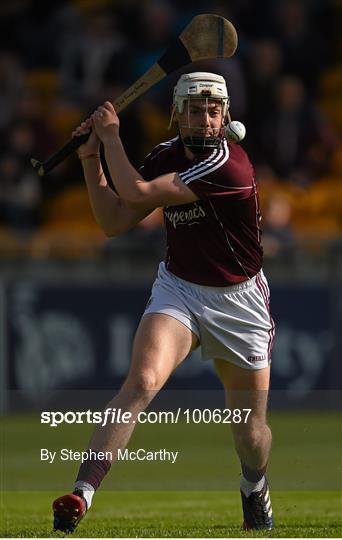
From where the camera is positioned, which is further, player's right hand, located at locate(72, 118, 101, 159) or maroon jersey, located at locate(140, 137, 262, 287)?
player's right hand, located at locate(72, 118, 101, 159)

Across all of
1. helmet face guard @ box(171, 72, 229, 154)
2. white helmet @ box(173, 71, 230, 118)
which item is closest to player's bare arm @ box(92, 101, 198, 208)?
helmet face guard @ box(171, 72, 229, 154)

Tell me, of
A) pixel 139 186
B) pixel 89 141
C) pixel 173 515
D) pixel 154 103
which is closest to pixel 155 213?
pixel 154 103

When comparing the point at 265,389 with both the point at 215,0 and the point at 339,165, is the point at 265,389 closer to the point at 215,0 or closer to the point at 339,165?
the point at 339,165

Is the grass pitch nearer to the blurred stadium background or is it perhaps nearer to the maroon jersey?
the maroon jersey

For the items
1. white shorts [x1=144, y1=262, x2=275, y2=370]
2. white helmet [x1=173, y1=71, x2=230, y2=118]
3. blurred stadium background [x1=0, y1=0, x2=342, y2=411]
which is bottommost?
blurred stadium background [x1=0, y1=0, x2=342, y2=411]

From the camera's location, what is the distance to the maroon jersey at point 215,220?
7.14m

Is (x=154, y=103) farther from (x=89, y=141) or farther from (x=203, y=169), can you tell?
(x=203, y=169)

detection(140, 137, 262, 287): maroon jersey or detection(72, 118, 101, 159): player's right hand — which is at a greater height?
detection(72, 118, 101, 159): player's right hand

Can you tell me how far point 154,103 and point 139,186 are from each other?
415 inches

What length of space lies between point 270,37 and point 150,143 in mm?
1995

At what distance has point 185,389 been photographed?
1430cm

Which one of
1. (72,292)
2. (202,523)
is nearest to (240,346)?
(202,523)

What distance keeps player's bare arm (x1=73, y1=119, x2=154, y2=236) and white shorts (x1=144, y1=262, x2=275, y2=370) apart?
1.25 feet

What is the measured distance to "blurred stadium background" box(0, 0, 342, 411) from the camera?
1439 centimetres
